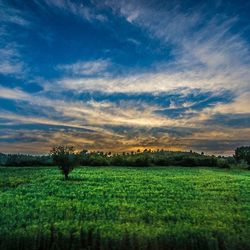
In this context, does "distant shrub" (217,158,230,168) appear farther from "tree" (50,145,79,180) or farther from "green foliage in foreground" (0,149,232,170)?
"tree" (50,145,79,180)

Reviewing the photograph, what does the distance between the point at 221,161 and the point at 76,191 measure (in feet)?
218

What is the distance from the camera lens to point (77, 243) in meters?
16.5

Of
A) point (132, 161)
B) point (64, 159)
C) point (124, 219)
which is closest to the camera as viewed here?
point (124, 219)

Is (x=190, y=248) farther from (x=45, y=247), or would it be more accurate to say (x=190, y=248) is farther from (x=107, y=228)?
(x=45, y=247)

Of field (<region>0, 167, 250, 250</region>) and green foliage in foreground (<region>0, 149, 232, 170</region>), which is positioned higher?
green foliage in foreground (<region>0, 149, 232, 170</region>)

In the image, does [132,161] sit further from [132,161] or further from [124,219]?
[124,219]

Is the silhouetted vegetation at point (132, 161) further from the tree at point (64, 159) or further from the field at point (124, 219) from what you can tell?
the field at point (124, 219)

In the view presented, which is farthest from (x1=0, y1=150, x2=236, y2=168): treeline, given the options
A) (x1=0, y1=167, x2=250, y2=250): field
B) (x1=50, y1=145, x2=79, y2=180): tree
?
(x1=0, y1=167, x2=250, y2=250): field

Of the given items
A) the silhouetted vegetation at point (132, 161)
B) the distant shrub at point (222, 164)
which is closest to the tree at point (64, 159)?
the silhouetted vegetation at point (132, 161)

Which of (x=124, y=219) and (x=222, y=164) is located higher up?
(x=222, y=164)

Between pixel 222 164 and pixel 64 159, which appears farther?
pixel 222 164

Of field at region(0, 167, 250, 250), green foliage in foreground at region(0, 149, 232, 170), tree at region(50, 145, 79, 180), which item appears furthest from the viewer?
green foliage in foreground at region(0, 149, 232, 170)

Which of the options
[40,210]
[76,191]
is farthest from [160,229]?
[76,191]

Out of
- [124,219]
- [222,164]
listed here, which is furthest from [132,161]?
[124,219]
